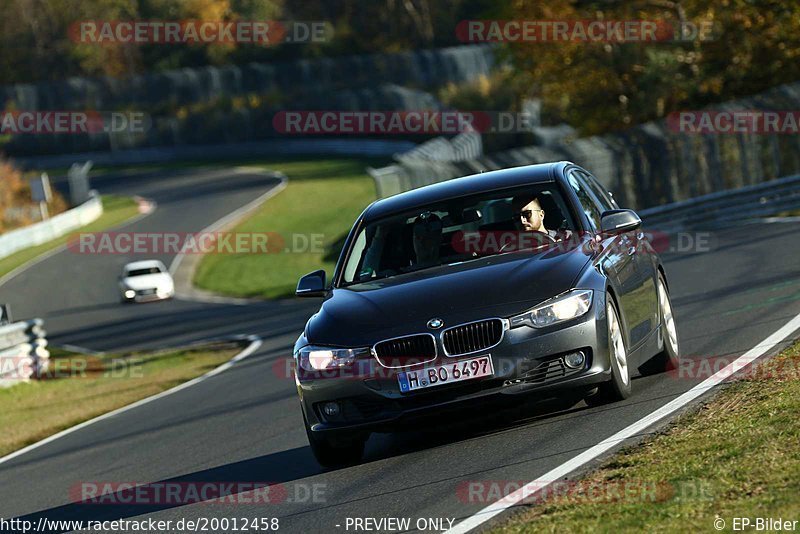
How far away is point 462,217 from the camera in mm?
9398

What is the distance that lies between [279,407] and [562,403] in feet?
14.7

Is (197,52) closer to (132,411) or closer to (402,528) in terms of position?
(132,411)

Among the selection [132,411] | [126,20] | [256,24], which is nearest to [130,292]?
[132,411]

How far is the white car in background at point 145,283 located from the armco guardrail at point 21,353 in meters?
16.6

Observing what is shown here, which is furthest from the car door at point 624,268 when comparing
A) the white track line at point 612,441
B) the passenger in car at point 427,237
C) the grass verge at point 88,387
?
the grass verge at point 88,387

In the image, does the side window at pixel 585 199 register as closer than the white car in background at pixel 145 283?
Yes

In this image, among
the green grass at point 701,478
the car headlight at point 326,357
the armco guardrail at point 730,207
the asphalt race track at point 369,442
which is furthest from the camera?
the armco guardrail at point 730,207

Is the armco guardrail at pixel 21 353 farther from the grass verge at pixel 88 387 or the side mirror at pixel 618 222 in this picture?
the side mirror at pixel 618 222

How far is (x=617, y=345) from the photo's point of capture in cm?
883

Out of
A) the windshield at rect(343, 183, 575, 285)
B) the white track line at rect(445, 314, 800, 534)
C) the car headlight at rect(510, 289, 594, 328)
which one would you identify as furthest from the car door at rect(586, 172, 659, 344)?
the car headlight at rect(510, 289, 594, 328)

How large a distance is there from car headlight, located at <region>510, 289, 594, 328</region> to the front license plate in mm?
291

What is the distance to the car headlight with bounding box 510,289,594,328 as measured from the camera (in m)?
8.21

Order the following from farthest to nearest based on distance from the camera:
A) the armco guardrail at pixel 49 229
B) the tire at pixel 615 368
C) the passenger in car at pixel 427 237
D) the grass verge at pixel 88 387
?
the armco guardrail at pixel 49 229 → the grass verge at pixel 88 387 → the passenger in car at pixel 427 237 → the tire at pixel 615 368

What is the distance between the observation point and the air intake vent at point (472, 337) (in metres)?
8.15
